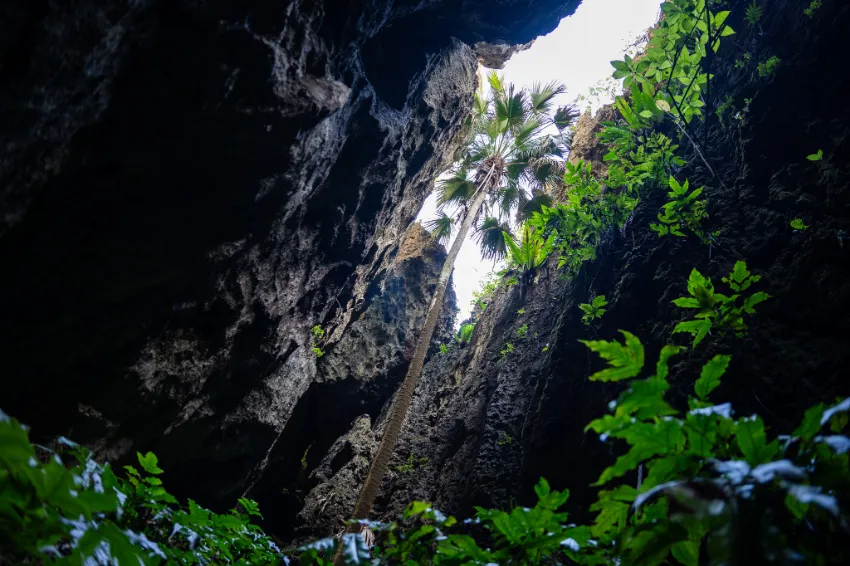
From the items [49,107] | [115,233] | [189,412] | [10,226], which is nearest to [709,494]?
[49,107]

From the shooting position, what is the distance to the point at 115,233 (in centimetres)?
324

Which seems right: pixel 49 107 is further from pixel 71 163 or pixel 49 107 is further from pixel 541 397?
pixel 541 397

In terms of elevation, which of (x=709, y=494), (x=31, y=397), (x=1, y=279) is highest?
(x=1, y=279)

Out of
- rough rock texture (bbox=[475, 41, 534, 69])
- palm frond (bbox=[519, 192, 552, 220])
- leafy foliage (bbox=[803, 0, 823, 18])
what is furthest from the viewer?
palm frond (bbox=[519, 192, 552, 220])

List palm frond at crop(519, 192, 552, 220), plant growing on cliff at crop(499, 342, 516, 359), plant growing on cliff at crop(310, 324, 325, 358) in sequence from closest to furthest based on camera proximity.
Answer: plant growing on cliff at crop(310, 324, 325, 358) → plant growing on cliff at crop(499, 342, 516, 359) → palm frond at crop(519, 192, 552, 220)

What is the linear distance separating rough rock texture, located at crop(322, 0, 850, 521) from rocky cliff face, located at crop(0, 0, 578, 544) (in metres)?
2.84

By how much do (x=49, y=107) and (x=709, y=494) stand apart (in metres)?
3.10

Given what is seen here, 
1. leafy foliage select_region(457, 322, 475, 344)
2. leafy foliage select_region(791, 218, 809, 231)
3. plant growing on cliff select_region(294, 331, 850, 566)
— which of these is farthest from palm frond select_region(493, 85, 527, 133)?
plant growing on cliff select_region(294, 331, 850, 566)

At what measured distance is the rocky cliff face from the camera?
2.45 metres

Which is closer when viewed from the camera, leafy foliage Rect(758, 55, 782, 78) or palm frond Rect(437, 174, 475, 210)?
leafy foliage Rect(758, 55, 782, 78)

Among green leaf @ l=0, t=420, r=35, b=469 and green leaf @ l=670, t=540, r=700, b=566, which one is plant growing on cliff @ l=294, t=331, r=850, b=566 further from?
green leaf @ l=0, t=420, r=35, b=469

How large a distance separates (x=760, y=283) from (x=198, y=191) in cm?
436

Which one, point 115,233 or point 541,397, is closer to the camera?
point 115,233

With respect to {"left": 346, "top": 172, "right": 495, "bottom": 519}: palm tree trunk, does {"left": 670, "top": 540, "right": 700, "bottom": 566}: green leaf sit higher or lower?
lower
